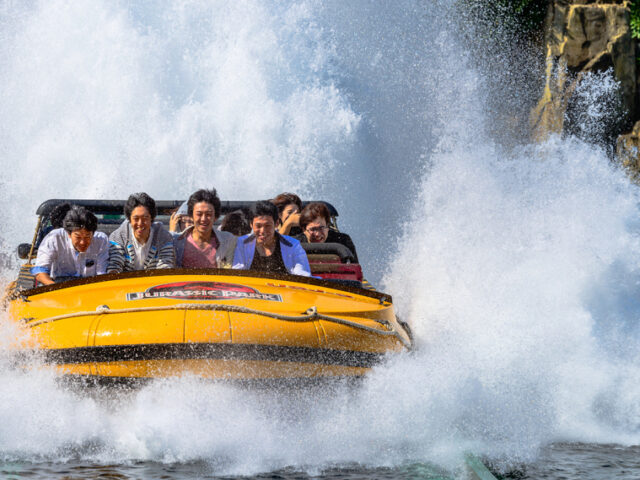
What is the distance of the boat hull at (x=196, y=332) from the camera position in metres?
3.75

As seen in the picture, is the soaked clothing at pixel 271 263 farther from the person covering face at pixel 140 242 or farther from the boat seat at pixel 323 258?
the boat seat at pixel 323 258

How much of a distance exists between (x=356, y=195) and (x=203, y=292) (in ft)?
46.6

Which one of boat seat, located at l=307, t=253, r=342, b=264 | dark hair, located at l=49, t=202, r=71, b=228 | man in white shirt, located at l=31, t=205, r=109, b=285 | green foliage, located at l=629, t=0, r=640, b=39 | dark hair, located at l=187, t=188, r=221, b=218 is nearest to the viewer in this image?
dark hair, located at l=187, t=188, r=221, b=218

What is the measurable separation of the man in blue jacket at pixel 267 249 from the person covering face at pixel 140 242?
1.41 feet

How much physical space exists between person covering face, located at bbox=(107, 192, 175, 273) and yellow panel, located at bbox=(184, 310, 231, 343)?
108 centimetres

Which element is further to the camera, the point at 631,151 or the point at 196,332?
the point at 631,151

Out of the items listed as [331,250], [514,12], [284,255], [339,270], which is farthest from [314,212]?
[514,12]

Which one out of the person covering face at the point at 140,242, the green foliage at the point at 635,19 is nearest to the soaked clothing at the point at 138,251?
the person covering face at the point at 140,242

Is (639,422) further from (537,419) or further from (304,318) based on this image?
(304,318)

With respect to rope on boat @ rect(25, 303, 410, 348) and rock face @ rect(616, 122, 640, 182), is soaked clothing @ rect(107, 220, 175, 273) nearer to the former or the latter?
rope on boat @ rect(25, 303, 410, 348)

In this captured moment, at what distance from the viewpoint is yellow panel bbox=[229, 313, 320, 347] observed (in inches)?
151

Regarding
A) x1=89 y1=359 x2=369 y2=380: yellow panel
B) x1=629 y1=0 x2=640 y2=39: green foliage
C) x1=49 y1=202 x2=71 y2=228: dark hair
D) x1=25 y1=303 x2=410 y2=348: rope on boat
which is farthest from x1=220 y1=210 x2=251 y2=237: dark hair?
x1=629 y1=0 x2=640 y2=39: green foliage

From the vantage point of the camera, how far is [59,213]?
541 centimetres

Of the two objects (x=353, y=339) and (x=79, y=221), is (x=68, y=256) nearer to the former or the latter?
(x=79, y=221)
